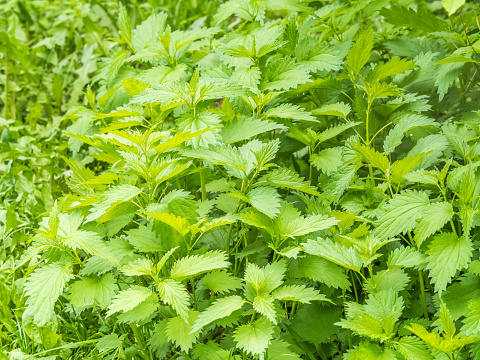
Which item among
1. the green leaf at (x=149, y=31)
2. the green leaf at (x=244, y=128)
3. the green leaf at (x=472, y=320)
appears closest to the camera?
the green leaf at (x=472, y=320)

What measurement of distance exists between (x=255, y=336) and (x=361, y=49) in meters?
1.09

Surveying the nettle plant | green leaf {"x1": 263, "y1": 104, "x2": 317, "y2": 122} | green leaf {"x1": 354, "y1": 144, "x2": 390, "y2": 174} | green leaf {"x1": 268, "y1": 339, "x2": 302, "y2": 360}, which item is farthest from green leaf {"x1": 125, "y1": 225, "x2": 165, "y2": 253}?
green leaf {"x1": 354, "y1": 144, "x2": 390, "y2": 174}

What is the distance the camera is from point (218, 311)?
136cm

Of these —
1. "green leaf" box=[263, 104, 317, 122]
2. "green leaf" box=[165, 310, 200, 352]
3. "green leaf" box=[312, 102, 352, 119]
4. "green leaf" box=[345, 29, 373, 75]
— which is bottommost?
"green leaf" box=[165, 310, 200, 352]

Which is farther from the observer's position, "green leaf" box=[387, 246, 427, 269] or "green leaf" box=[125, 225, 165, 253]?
"green leaf" box=[125, 225, 165, 253]

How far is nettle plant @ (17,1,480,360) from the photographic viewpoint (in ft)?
4.58

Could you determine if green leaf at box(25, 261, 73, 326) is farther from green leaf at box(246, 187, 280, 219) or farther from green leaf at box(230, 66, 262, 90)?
green leaf at box(230, 66, 262, 90)

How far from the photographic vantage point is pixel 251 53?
5.94ft

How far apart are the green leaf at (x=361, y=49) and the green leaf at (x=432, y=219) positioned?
627 millimetres

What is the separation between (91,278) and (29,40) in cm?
330

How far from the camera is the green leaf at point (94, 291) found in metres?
1.53

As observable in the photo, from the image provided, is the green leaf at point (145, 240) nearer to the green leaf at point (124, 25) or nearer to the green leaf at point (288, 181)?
the green leaf at point (288, 181)

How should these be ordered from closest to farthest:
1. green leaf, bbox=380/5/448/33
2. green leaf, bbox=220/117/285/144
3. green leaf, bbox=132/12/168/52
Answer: green leaf, bbox=220/117/285/144 < green leaf, bbox=380/5/448/33 < green leaf, bbox=132/12/168/52

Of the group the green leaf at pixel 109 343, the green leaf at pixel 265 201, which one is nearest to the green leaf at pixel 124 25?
the green leaf at pixel 265 201
